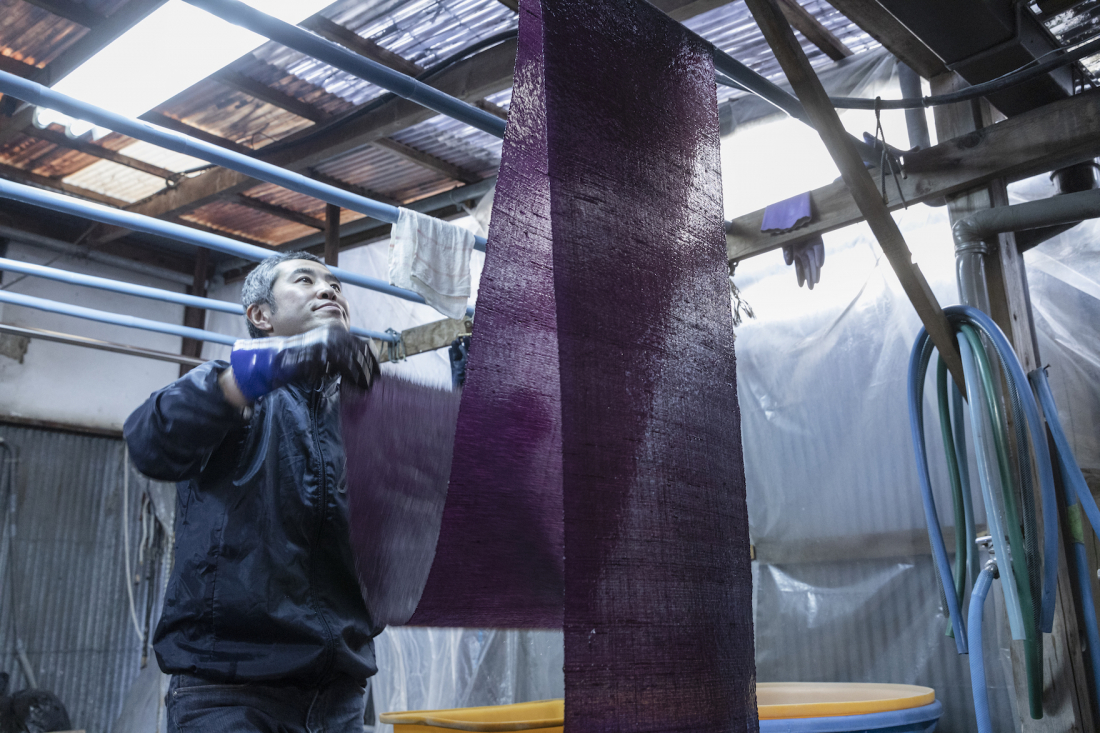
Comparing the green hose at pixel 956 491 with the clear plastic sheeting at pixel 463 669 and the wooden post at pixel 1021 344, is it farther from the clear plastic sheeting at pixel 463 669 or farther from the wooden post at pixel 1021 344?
the clear plastic sheeting at pixel 463 669

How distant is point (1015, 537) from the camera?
2.28 metres

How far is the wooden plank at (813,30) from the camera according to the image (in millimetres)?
3816

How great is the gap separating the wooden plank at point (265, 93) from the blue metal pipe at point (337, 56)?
10.1 feet

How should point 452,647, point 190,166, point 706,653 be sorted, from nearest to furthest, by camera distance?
point 706,653 < point 452,647 < point 190,166

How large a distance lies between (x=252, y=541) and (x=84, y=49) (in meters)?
3.50

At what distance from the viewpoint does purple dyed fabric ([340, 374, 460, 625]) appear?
1.28 metres

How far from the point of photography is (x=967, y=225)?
2.87 meters

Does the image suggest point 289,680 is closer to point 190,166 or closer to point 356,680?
point 356,680

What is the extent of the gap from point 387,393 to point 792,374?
3369 millimetres

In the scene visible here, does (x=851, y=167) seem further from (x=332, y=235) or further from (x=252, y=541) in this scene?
(x=332, y=235)

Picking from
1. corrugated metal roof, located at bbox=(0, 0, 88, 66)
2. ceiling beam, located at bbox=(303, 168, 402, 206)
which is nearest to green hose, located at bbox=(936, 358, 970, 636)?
ceiling beam, located at bbox=(303, 168, 402, 206)

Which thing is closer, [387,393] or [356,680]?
[387,393]

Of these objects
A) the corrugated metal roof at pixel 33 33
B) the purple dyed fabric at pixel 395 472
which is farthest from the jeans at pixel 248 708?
the corrugated metal roof at pixel 33 33

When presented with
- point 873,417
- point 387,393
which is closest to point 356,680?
point 387,393
